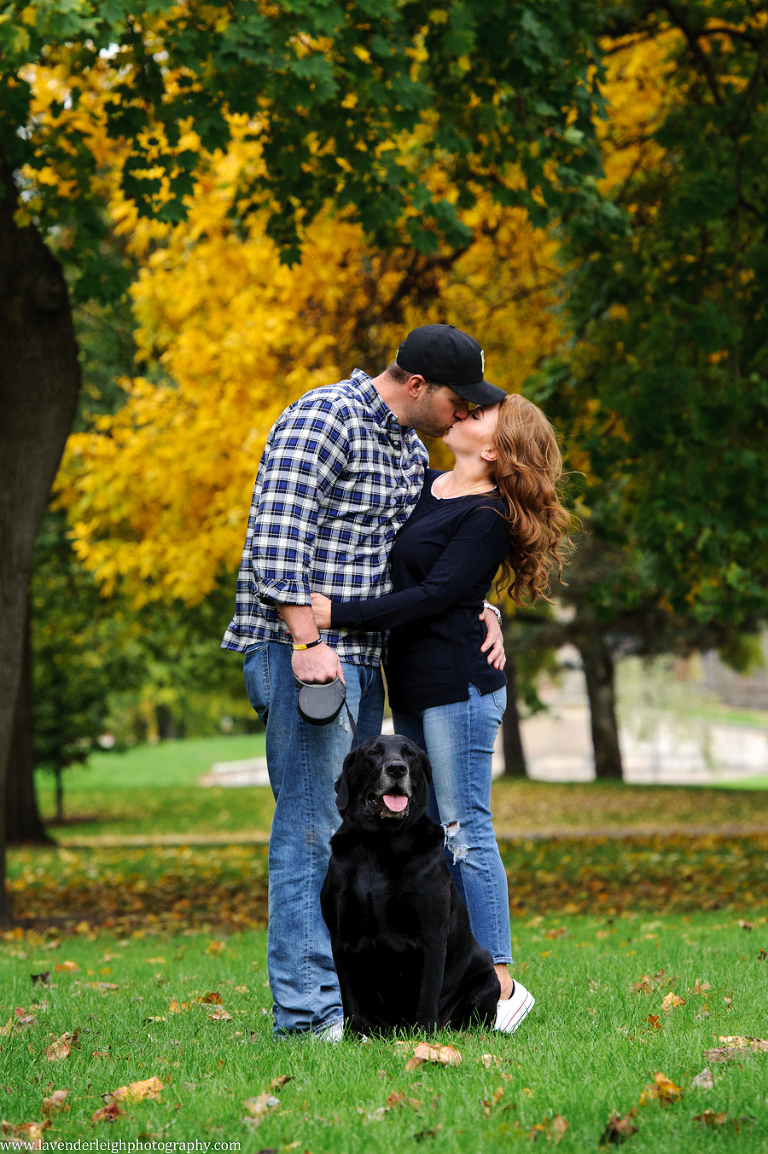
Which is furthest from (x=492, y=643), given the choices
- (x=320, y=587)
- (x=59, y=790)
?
(x=59, y=790)

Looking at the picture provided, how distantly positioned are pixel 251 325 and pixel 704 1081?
8971 mm

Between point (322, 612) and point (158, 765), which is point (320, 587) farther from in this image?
point (158, 765)

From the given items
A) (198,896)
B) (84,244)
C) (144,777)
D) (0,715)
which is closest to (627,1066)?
(0,715)

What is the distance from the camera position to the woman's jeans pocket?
3854 millimetres

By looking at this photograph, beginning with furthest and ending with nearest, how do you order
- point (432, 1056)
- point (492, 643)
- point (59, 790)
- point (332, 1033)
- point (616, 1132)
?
point (59, 790) → point (492, 643) → point (332, 1033) → point (432, 1056) → point (616, 1132)

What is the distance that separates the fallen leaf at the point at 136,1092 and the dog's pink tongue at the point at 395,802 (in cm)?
100

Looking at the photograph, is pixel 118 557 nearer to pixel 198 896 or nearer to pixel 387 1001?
pixel 198 896

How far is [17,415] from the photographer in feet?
25.0

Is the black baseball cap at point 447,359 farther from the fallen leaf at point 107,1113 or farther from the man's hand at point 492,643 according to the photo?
the fallen leaf at point 107,1113

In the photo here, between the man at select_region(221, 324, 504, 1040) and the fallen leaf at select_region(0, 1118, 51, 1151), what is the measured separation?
1159 mm

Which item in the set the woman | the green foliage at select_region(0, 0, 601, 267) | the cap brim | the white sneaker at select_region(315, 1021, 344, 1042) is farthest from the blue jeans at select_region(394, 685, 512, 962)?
the green foliage at select_region(0, 0, 601, 267)

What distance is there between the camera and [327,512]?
3.87m

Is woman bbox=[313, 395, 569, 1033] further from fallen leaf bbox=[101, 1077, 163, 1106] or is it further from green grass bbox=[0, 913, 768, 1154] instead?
fallen leaf bbox=[101, 1077, 163, 1106]

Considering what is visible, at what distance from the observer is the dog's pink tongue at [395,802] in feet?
11.5
